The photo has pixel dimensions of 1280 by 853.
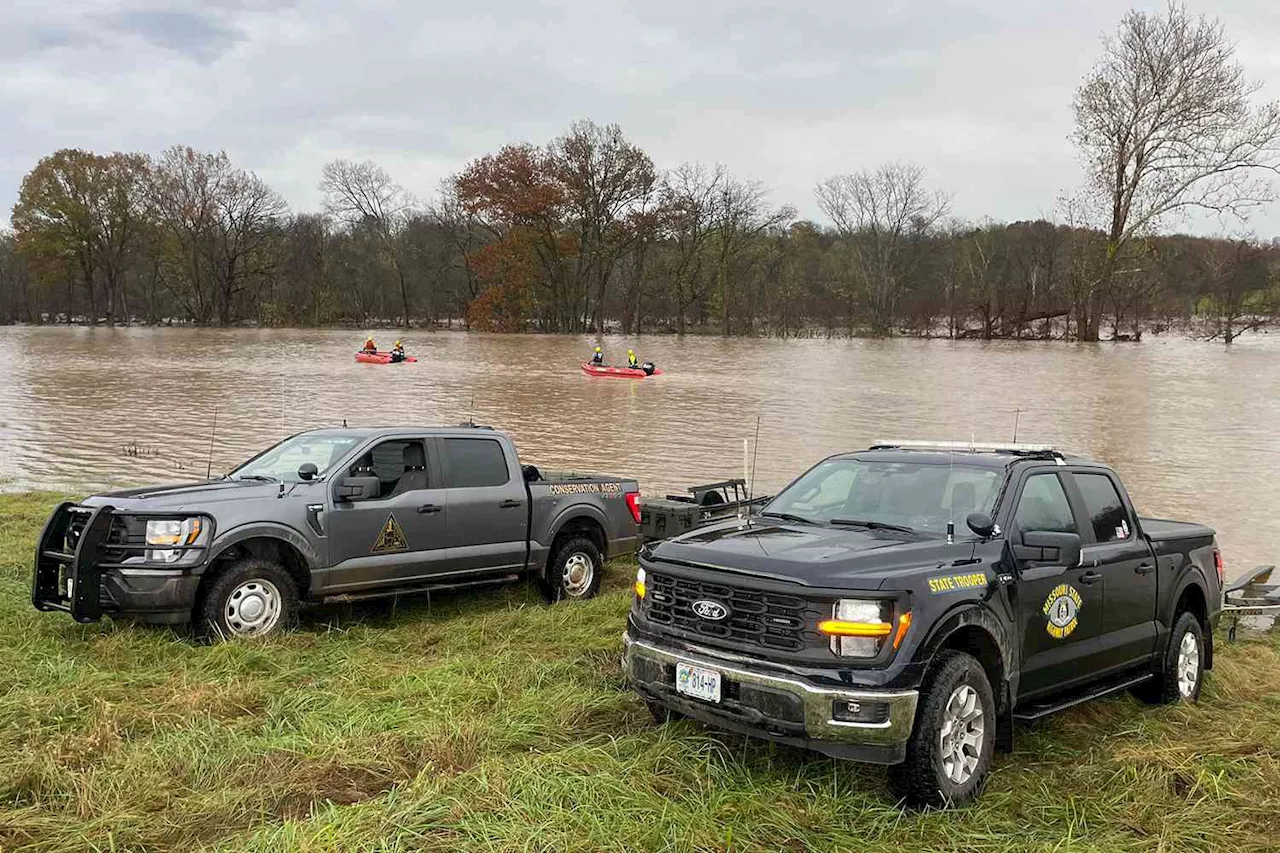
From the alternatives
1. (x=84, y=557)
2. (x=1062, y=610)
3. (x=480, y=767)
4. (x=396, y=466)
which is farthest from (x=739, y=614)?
(x=84, y=557)

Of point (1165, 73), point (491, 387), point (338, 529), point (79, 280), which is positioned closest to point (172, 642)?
point (338, 529)

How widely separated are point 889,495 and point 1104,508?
159 cm

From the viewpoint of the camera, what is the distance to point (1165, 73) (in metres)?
61.8

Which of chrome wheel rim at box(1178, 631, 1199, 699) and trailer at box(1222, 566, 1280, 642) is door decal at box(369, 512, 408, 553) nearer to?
chrome wheel rim at box(1178, 631, 1199, 699)

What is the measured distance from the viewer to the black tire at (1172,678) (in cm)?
664

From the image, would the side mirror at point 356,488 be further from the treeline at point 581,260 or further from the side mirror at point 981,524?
the treeline at point 581,260

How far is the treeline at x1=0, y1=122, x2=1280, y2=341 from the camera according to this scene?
82625mm

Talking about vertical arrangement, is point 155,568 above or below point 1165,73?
below

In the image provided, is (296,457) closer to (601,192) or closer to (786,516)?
(786,516)

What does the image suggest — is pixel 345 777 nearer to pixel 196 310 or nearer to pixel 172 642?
pixel 172 642

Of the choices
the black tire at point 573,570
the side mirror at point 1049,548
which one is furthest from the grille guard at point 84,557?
the side mirror at point 1049,548

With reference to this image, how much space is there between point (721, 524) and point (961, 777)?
6.57ft

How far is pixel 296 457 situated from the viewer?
840 centimetres

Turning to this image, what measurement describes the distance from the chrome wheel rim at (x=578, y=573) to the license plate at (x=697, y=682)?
177 inches
